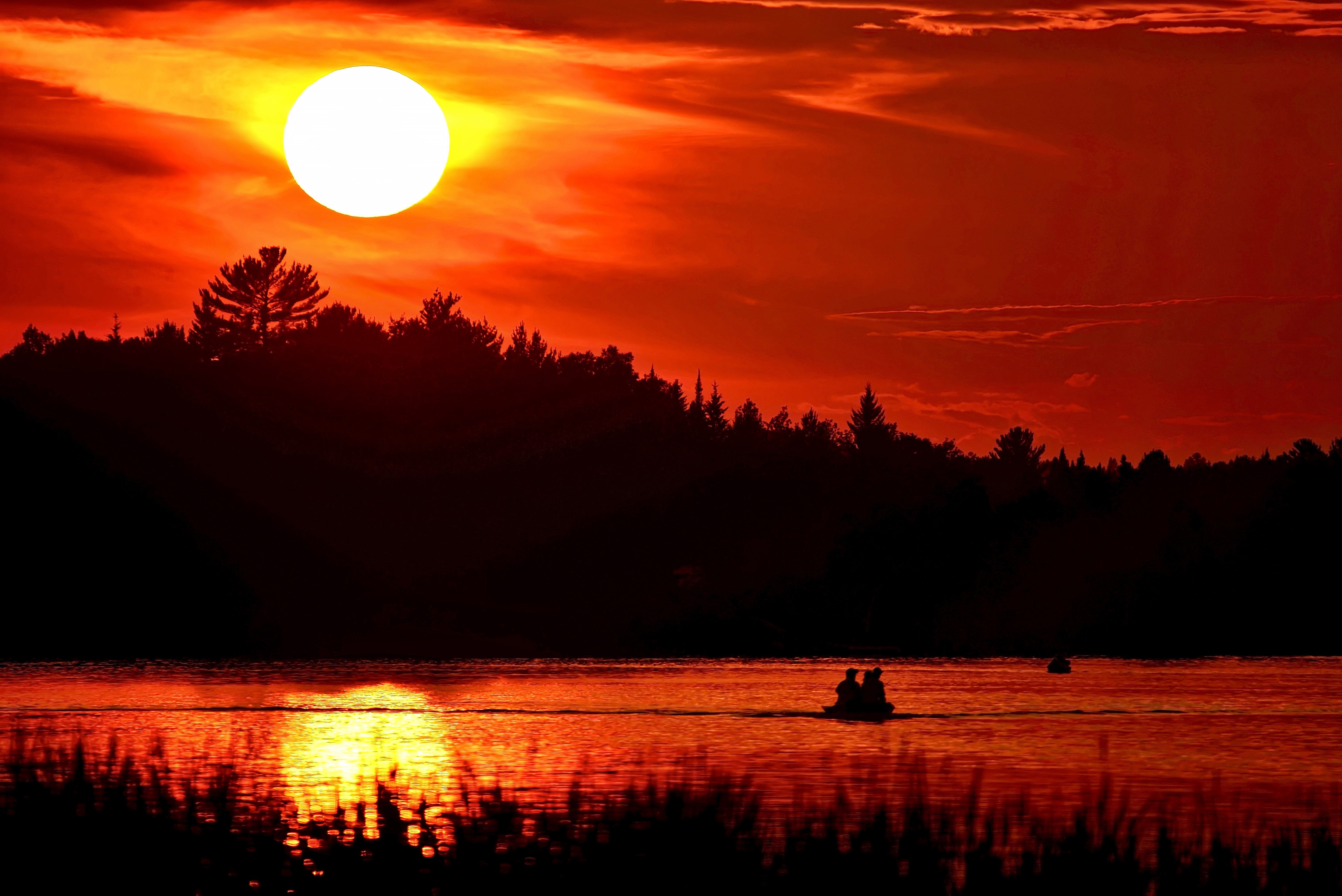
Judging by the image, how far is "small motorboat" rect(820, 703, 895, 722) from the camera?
233ft

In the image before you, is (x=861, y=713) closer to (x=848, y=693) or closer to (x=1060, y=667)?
(x=848, y=693)

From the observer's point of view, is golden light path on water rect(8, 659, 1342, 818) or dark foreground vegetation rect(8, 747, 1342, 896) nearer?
dark foreground vegetation rect(8, 747, 1342, 896)

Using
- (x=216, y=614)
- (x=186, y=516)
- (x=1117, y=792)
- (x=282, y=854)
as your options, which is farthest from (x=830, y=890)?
(x=186, y=516)

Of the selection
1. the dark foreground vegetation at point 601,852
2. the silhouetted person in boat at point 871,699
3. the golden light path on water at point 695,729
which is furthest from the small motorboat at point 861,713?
the dark foreground vegetation at point 601,852

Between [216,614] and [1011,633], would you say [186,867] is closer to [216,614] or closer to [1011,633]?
[216,614]

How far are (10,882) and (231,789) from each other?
15.3 metres

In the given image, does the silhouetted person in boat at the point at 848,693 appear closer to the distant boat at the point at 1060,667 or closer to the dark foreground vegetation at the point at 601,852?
the dark foreground vegetation at the point at 601,852

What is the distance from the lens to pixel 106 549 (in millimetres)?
164750

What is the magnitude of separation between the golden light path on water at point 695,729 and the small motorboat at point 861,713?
2.32 ft

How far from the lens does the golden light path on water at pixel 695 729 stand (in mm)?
51500

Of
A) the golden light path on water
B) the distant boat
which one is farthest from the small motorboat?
the distant boat

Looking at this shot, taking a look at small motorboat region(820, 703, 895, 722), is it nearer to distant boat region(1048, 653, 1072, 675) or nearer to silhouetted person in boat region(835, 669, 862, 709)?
silhouetted person in boat region(835, 669, 862, 709)

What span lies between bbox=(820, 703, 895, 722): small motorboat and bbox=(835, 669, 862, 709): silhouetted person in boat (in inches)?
4.1

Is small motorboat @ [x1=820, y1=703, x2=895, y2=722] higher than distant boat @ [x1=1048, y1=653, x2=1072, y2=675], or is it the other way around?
distant boat @ [x1=1048, y1=653, x2=1072, y2=675]
